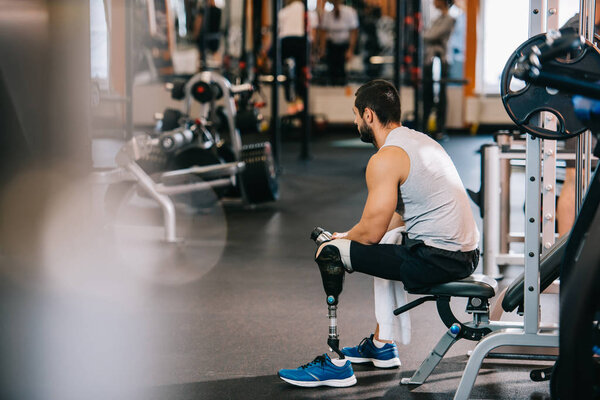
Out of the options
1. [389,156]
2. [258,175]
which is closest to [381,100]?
[389,156]

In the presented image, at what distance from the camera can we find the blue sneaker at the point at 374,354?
2770 millimetres

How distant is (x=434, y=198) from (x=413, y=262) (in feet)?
0.68

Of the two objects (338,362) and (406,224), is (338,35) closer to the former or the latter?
(406,224)

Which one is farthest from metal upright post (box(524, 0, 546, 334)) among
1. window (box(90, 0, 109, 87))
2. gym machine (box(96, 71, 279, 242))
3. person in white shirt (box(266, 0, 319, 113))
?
person in white shirt (box(266, 0, 319, 113))

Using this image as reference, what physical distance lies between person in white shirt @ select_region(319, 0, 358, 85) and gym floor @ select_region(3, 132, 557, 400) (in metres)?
6.42

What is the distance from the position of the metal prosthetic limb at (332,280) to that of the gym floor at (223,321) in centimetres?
19

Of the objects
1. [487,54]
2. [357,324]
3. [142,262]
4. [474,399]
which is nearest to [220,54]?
[487,54]

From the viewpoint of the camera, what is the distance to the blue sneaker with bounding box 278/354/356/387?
260 cm

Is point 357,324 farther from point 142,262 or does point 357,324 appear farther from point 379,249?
point 142,262

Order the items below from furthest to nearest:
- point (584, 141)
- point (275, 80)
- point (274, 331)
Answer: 1. point (275, 80)
2. point (274, 331)
3. point (584, 141)

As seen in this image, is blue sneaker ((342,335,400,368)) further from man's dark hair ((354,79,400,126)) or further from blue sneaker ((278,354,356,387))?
man's dark hair ((354,79,400,126))

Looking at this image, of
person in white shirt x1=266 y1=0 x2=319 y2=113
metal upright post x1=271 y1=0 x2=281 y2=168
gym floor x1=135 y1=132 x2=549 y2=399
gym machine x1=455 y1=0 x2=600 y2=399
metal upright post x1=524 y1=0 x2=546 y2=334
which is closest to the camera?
gym machine x1=455 y1=0 x2=600 y2=399

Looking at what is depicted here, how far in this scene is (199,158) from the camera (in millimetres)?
5816

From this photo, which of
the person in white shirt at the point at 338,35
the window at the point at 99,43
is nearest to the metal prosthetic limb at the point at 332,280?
the window at the point at 99,43
